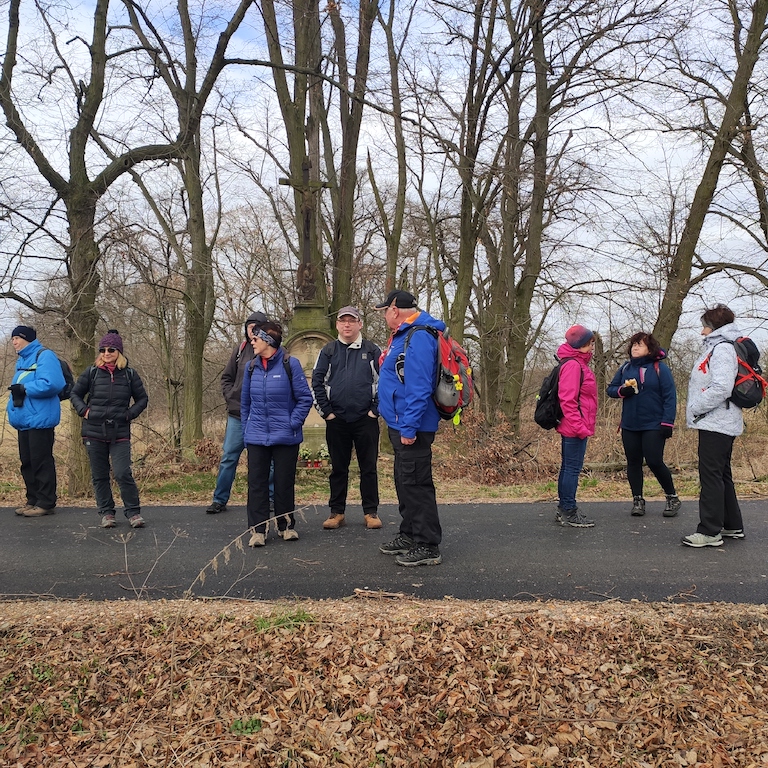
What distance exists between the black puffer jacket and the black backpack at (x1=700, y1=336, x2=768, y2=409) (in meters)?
5.68

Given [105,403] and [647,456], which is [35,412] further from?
[647,456]

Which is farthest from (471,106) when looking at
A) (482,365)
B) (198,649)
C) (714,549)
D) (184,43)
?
(198,649)

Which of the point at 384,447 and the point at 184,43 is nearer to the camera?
the point at 184,43

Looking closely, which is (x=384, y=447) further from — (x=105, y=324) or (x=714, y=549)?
(x=714, y=549)

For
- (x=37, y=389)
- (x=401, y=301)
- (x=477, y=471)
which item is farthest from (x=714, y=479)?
(x=37, y=389)

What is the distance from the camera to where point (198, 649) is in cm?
402

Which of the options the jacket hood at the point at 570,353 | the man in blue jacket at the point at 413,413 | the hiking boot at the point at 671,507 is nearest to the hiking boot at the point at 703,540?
the hiking boot at the point at 671,507

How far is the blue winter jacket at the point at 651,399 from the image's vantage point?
6.71 meters

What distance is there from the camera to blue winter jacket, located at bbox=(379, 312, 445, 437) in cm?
494

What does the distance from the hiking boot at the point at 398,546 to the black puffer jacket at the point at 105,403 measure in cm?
310

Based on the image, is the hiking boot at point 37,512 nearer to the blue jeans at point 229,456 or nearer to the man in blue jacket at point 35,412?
the man in blue jacket at point 35,412

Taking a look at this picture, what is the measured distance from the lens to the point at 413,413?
492 centimetres

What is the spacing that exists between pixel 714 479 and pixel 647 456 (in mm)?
1275

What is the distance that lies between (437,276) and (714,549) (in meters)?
16.5
